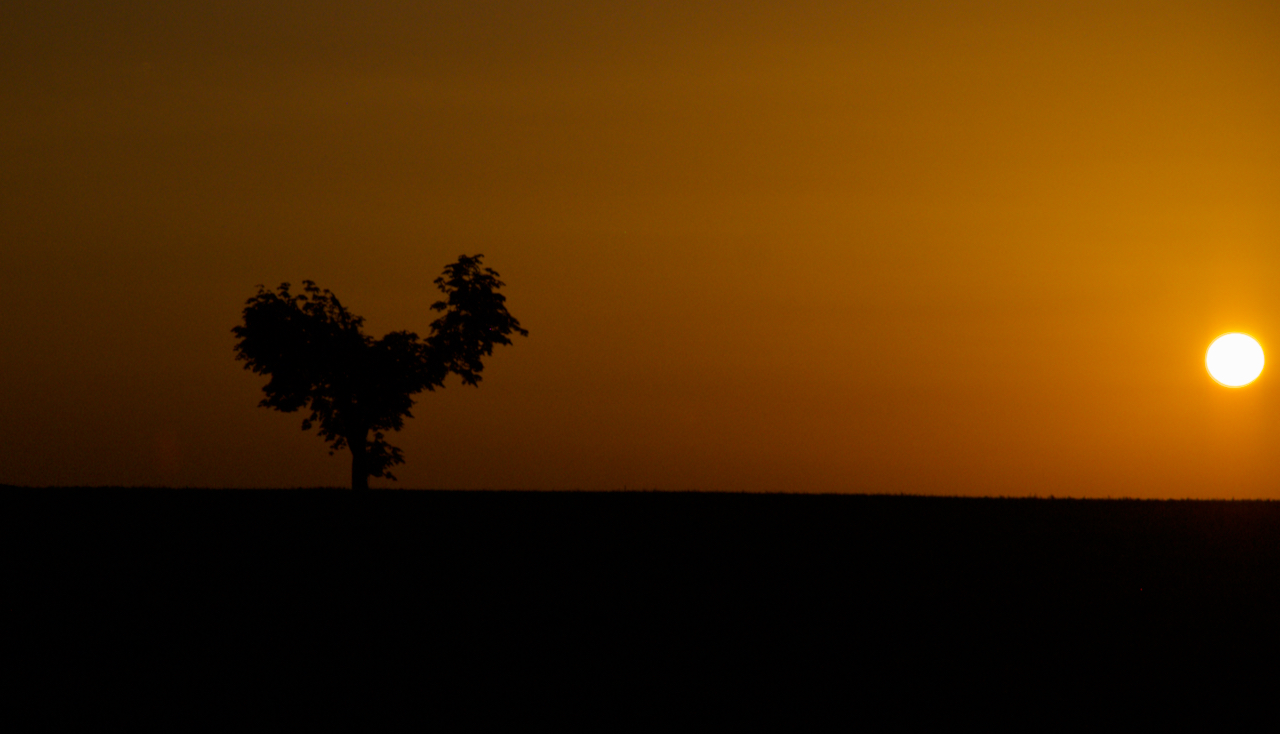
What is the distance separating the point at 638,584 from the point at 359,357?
1985cm

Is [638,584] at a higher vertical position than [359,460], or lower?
lower

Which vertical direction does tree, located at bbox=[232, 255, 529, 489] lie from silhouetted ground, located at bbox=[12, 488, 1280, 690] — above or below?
above

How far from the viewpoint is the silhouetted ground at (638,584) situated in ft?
59.6

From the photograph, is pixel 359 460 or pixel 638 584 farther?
pixel 359 460

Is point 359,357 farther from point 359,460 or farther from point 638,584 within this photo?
point 638,584

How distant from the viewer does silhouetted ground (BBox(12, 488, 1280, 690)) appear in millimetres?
18172

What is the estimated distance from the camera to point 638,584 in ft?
74.7

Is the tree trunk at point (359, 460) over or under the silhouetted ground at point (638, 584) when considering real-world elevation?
over

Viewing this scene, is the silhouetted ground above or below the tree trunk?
below

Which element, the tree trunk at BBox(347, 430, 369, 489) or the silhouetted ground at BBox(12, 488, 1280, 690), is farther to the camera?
the tree trunk at BBox(347, 430, 369, 489)

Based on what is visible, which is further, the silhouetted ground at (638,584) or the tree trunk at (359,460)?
the tree trunk at (359,460)

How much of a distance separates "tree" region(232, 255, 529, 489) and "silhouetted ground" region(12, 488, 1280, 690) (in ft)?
18.3

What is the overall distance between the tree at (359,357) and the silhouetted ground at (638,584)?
5564mm

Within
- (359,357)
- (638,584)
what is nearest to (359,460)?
(359,357)
